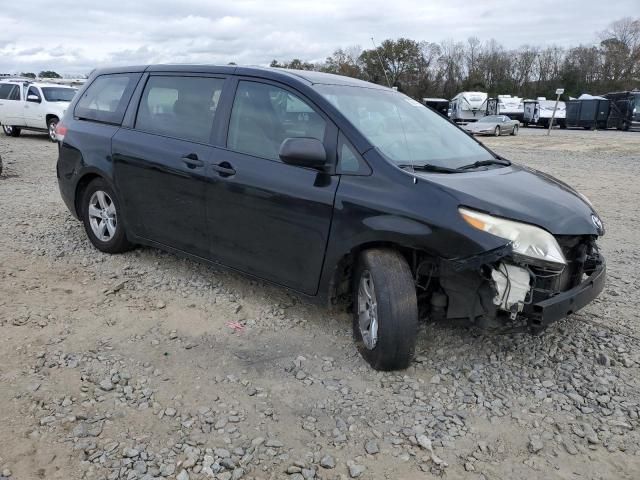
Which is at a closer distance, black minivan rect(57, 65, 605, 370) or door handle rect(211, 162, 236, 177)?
black minivan rect(57, 65, 605, 370)

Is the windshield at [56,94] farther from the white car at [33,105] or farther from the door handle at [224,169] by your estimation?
the door handle at [224,169]

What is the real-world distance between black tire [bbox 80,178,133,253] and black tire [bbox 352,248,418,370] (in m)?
2.73

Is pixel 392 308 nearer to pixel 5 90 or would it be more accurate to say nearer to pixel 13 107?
pixel 13 107

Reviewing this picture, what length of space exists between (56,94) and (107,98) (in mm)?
13925

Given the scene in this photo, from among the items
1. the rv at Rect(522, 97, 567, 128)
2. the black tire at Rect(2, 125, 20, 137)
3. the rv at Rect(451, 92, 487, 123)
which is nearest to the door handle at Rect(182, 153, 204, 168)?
the black tire at Rect(2, 125, 20, 137)

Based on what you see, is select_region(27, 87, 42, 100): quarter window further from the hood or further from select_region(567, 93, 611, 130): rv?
select_region(567, 93, 611, 130): rv

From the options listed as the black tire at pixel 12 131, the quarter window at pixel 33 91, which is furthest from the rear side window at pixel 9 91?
the black tire at pixel 12 131

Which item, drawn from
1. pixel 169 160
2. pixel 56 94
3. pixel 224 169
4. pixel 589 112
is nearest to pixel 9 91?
pixel 56 94

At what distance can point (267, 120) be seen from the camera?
390cm

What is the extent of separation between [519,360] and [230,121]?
2639mm

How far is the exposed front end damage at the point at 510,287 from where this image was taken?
3.00 meters

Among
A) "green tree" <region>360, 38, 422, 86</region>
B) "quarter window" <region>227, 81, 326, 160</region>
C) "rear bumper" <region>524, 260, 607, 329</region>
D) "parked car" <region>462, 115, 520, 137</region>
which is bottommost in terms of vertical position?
"rear bumper" <region>524, 260, 607, 329</region>

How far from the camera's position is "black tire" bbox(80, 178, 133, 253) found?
5.00m

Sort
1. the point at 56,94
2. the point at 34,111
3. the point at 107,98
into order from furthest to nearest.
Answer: the point at 56,94
the point at 34,111
the point at 107,98
